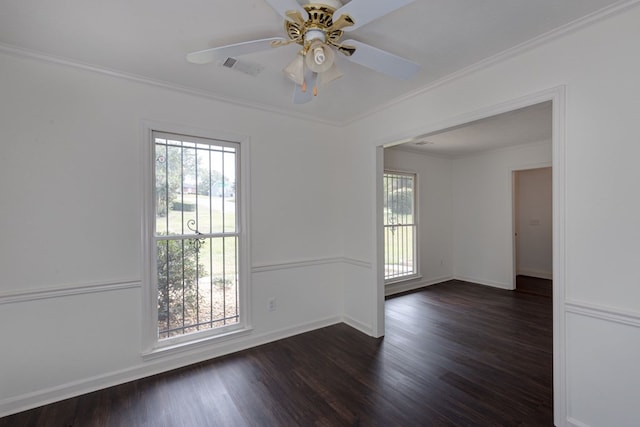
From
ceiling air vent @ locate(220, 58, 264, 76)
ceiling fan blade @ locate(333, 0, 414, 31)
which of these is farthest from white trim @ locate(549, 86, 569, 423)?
ceiling air vent @ locate(220, 58, 264, 76)

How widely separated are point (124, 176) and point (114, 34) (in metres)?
1.10

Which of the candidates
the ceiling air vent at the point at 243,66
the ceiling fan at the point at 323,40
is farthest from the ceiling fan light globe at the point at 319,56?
the ceiling air vent at the point at 243,66

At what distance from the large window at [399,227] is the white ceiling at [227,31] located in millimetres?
2787

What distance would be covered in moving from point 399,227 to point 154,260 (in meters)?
4.00

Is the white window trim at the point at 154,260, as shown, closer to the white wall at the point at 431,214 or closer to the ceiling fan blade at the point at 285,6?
the ceiling fan blade at the point at 285,6

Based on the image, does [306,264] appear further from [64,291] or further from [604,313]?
[604,313]

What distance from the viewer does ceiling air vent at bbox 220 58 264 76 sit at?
2207 millimetres

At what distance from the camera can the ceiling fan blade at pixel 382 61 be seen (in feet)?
5.37

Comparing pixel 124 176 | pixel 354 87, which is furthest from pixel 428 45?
pixel 124 176

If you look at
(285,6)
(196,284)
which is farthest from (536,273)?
(285,6)

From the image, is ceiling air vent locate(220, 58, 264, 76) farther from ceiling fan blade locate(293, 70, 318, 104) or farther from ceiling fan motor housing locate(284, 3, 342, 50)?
ceiling fan motor housing locate(284, 3, 342, 50)

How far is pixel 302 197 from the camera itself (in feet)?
11.3

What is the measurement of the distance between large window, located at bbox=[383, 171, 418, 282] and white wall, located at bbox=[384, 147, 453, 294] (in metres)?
0.12

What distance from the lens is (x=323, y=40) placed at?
1.60 metres
